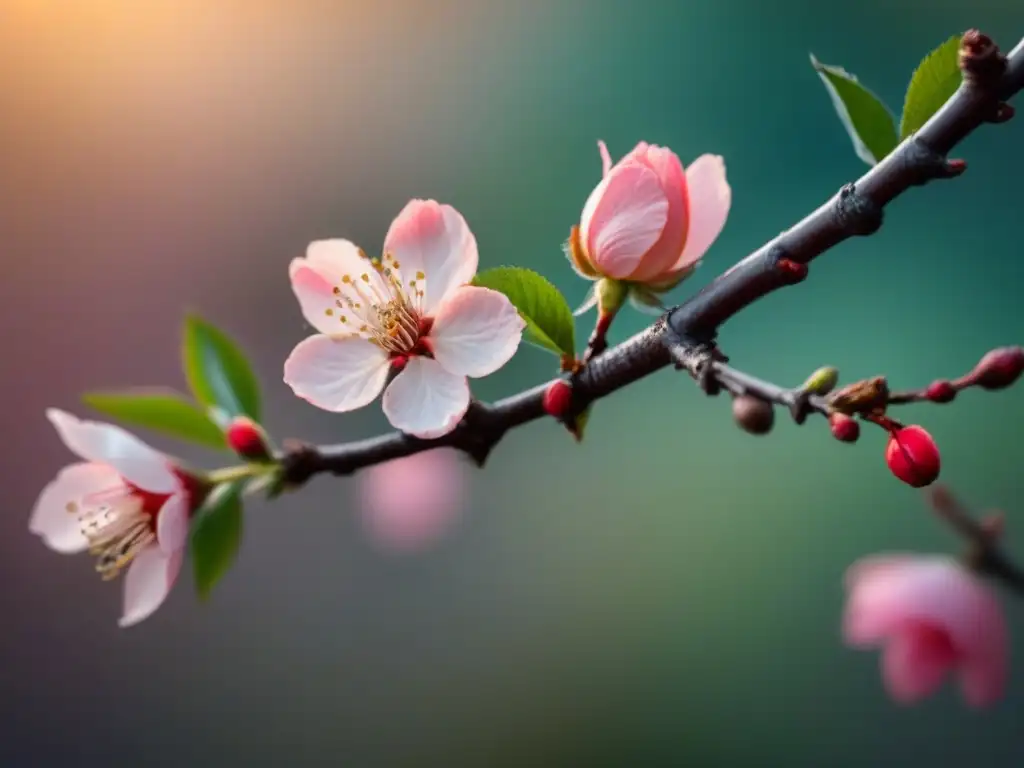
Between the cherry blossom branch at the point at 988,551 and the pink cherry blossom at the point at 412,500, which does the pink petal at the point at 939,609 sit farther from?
the pink cherry blossom at the point at 412,500

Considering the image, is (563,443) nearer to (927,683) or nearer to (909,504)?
(909,504)

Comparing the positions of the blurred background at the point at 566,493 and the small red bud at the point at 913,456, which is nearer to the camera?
the small red bud at the point at 913,456

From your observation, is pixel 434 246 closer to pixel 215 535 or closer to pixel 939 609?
pixel 215 535

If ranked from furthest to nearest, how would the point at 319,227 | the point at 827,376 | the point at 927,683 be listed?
the point at 319,227 → the point at 927,683 → the point at 827,376

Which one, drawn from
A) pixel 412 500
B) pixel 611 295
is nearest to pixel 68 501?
pixel 611 295

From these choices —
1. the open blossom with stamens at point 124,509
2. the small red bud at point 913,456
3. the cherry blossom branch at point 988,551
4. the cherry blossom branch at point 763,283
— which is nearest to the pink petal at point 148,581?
the open blossom with stamens at point 124,509

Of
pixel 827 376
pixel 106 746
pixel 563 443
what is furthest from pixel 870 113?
pixel 106 746
